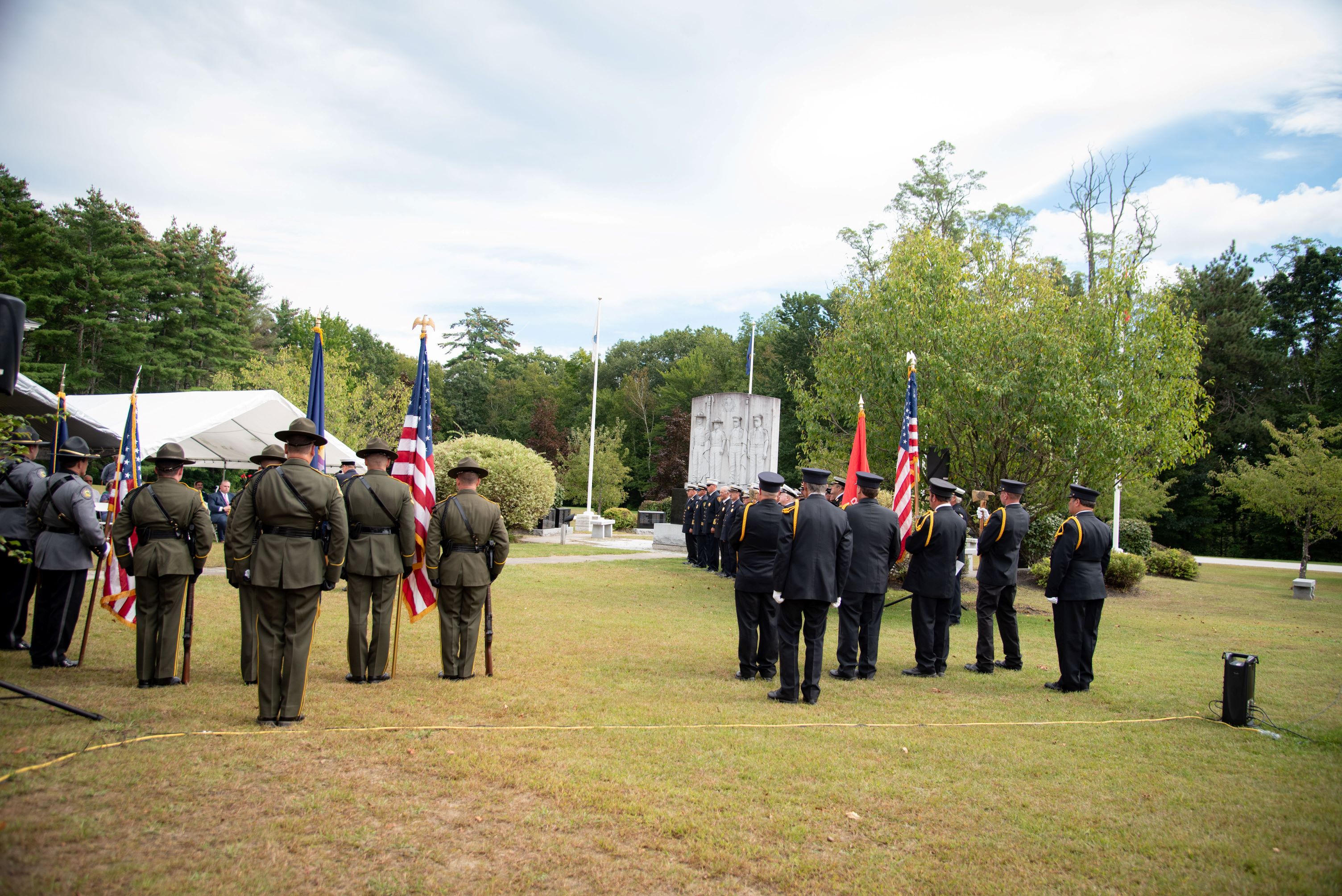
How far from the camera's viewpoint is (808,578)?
23.4 ft

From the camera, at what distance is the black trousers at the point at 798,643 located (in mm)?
7020

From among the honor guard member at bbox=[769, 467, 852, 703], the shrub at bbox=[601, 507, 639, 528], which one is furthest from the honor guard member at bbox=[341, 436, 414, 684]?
the shrub at bbox=[601, 507, 639, 528]

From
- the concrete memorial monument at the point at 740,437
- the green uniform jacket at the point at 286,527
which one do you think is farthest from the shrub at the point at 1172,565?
the green uniform jacket at the point at 286,527

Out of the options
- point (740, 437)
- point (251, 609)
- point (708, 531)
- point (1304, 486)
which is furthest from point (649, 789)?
point (1304, 486)

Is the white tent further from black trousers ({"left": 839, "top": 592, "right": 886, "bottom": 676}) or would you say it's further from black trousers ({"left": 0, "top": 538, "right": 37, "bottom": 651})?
black trousers ({"left": 839, "top": 592, "right": 886, "bottom": 676})

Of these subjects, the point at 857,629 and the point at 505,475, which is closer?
the point at 857,629

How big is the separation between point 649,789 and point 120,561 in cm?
512

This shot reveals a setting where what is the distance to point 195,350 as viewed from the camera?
136 ft

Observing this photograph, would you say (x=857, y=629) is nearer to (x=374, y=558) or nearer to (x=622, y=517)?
(x=374, y=558)

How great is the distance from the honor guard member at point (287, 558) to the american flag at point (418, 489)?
1407 millimetres

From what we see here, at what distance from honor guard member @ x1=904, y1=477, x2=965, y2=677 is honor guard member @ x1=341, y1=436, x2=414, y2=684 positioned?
5214 millimetres

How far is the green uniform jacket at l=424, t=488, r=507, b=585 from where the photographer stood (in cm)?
723

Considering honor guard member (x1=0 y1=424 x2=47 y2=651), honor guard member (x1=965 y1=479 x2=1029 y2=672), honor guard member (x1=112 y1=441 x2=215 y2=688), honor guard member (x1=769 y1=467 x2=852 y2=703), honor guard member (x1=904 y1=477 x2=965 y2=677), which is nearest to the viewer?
honor guard member (x1=112 y1=441 x2=215 y2=688)

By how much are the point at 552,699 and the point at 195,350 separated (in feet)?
140
